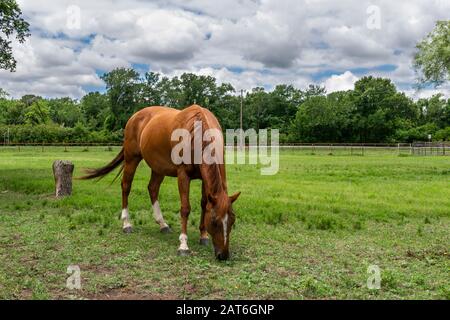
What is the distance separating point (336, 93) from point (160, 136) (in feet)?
236

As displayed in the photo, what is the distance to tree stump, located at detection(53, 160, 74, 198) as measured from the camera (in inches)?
439

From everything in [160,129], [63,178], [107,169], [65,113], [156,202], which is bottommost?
[156,202]

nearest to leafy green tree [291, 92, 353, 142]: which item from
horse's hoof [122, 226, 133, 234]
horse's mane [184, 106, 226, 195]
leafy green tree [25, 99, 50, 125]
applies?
leafy green tree [25, 99, 50, 125]

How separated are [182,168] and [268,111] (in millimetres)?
73381

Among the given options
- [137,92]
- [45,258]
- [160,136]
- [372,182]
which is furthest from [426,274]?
[137,92]

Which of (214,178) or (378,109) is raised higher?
(378,109)

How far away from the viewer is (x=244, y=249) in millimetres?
6211

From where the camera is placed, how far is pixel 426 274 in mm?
5105

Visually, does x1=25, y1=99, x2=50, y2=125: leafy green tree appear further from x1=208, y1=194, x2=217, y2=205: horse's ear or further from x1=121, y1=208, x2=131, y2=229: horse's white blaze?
x1=208, y1=194, x2=217, y2=205: horse's ear

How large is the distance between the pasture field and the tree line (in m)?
46.5

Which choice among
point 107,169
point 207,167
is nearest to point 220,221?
point 207,167

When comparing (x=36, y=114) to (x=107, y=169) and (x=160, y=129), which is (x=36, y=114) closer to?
(x=107, y=169)
